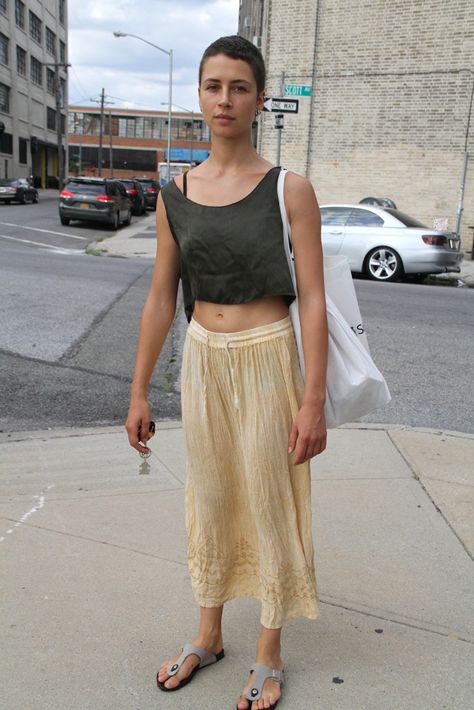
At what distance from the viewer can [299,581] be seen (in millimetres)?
2188

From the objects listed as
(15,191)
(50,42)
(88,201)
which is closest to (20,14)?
(50,42)

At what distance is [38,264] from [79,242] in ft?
25.0

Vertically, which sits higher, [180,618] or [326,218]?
[326,218]

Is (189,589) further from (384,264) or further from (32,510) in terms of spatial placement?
(384,264)

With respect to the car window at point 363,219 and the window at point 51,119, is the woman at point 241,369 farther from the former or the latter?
the window at point 51,119

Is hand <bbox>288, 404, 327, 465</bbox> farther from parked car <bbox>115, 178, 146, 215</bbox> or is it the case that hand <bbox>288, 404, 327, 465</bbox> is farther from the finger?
parked car <bbox>115, 178, 146, 215</bbox>

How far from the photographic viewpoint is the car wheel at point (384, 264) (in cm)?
1311

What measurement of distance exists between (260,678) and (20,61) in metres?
62.1

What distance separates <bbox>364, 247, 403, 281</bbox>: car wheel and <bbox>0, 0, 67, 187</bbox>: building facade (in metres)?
→ 43.6

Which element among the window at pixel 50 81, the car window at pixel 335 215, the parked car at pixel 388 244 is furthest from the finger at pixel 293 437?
the window at pixel 50 81

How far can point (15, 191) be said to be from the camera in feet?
112

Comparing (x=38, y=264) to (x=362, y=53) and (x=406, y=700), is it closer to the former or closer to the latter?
(x=406, y=700)

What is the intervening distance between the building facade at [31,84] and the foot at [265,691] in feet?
175

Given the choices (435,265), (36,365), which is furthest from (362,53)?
(36,365)
